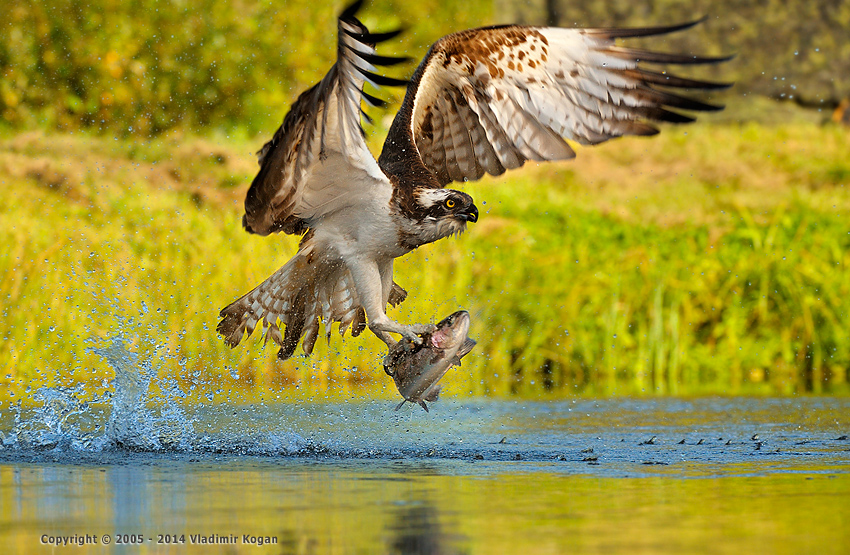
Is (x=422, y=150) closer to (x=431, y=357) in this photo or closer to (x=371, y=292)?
(x=371, y=292)

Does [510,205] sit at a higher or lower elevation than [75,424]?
higher

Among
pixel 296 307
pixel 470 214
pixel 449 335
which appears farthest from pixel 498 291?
pixel 470 214

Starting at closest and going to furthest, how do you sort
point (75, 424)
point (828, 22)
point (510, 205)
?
point (75, 424)
point (510, 205)
point (828, 22)

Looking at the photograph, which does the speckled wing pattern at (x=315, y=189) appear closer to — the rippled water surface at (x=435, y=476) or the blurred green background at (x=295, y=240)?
the rippled water surface at (x=435, y=476)

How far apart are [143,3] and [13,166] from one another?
10.4ft

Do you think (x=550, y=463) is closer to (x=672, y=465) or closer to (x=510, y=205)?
(x=672, y=465)

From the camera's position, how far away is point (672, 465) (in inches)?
220

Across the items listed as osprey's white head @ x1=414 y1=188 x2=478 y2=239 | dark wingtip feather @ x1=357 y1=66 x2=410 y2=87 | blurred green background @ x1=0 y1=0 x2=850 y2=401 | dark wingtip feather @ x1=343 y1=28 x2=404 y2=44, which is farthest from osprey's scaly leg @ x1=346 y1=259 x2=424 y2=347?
blurred green background @ x1=0 y1=0 x2=850 y2=401

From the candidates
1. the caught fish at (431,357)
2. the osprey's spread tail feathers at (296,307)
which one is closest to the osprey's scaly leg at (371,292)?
the caught fish at (431,357)

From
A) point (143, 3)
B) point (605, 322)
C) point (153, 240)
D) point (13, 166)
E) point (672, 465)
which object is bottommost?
point (672, 465)

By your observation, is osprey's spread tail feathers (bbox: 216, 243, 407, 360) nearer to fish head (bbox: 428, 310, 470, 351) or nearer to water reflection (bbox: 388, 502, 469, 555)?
fish head (bbox: 428, 310, 470, 351)

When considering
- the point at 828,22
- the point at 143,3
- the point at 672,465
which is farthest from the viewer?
the point at 828,22

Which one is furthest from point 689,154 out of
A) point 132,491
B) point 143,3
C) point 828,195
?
point 132,491

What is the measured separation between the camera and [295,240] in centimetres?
995
